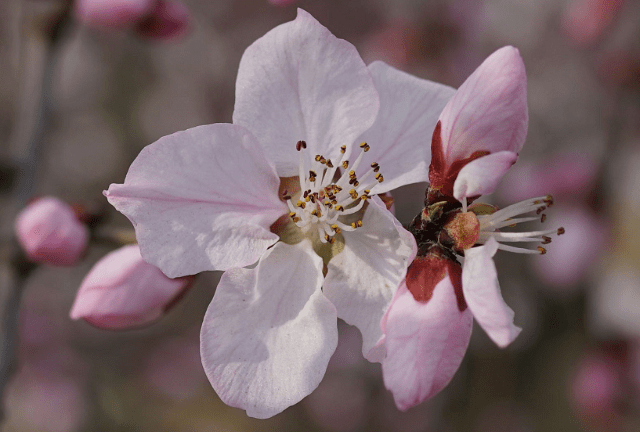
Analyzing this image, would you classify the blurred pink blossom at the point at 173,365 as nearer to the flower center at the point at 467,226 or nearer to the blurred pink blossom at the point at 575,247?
the blurred pink blossom at the point at 575,247

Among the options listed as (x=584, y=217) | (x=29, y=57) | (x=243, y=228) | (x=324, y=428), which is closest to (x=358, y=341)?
(x=324, y=428)

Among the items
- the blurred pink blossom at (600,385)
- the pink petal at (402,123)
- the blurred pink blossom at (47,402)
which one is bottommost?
the blurred pink blossom at (47,402)

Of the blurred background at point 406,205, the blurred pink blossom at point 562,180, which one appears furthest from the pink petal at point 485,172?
the blurred pink blossom at point 562,180

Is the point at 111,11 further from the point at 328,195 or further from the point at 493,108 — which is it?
the point at 493,108

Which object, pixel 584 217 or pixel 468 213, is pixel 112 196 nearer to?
pixel 468 213

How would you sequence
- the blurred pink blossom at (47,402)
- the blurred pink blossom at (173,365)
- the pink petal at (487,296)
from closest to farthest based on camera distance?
the pink petal at (487,296) → the blurred pink blossom at (47,402) → the blurred pink blossom at (173,365)

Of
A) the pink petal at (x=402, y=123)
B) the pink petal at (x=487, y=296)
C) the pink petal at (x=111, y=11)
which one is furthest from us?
the pink petal at (x=111, y=11)

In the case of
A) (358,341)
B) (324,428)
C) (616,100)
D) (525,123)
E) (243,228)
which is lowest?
(324,428)

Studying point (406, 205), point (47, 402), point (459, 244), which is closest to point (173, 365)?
point (47, 402)
